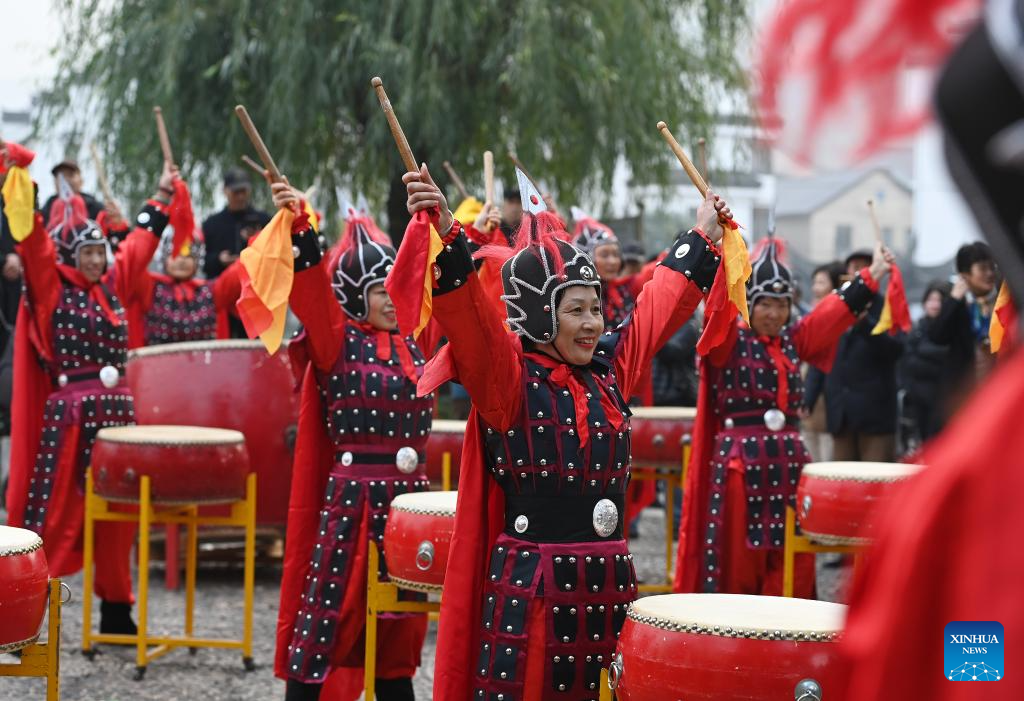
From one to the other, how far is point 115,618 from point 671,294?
3.34 metres

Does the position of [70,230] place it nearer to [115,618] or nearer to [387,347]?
[115,618]

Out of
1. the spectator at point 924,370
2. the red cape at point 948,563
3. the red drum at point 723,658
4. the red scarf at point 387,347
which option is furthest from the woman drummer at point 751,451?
the red cape at point 948,563

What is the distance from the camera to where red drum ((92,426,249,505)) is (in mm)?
5535

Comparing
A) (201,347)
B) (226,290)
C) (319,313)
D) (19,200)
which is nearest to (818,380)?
(226,290)

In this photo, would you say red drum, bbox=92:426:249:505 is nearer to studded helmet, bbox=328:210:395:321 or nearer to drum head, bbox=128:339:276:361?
studded helmet, bbox=328:210:395:321

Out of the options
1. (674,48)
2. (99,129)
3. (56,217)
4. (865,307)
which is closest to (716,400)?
(865,307)

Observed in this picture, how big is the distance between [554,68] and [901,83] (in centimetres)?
893

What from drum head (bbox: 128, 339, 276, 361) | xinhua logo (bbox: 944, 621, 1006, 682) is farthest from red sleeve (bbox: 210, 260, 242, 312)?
xinhua logo (bbox: 944, 621, 1006, 682)

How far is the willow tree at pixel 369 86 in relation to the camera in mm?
9727

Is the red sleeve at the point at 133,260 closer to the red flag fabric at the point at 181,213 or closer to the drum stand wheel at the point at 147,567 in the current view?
the red flag fabric at the point at 181,213

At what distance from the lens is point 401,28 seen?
1000cm

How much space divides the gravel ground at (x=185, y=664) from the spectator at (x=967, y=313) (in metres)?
1.40

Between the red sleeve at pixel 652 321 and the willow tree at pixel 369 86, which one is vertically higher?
the willow tree at pixel 369 86

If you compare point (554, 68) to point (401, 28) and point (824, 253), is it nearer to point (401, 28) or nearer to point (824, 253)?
point (401, 28)
